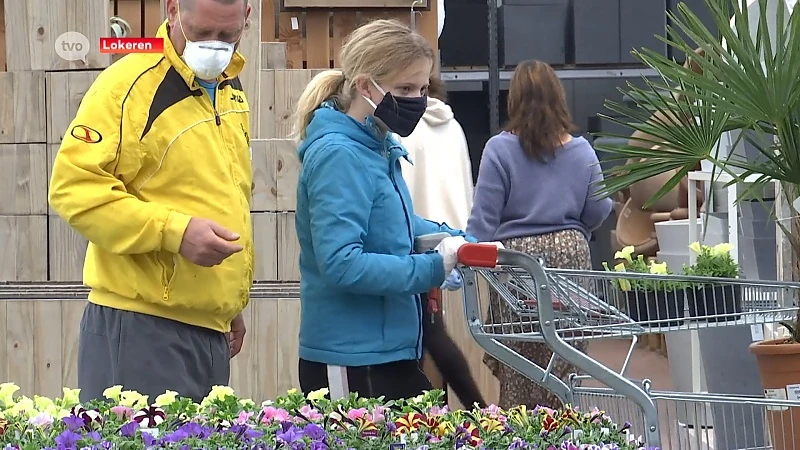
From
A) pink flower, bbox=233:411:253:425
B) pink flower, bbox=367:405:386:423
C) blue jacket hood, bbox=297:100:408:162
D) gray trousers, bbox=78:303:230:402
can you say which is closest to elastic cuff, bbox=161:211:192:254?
gray trousers, bbox=78:303:230:402

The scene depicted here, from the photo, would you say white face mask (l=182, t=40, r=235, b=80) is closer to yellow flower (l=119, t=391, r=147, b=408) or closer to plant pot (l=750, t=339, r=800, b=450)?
yellow flower (l=119, t=391, r=147, b=408)

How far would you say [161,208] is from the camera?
270 cm

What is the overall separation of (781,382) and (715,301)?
0.30 metres

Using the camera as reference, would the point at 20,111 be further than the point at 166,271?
Yes

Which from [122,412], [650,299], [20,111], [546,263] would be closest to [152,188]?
[122,412]

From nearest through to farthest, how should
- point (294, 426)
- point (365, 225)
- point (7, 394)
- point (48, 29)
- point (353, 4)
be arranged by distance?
point (294, 426) → point (7, 394) → point (365, 225) → point (48, 29) → point (353, 4)

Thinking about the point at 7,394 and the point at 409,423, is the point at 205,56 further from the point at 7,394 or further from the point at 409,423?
the point at 409,423

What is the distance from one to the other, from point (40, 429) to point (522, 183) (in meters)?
3.01

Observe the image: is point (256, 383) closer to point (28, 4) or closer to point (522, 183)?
point (522, 183)

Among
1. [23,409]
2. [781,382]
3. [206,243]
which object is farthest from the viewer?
[781,382]

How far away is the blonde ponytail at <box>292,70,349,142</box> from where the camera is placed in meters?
3.15

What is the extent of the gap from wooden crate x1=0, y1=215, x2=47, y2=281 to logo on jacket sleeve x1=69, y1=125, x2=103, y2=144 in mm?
1635

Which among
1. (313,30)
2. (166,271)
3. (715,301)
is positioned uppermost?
(313,30)

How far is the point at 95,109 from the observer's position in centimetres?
273
